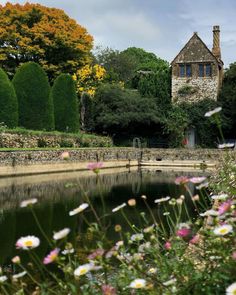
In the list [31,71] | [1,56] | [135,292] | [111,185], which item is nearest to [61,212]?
[111,185]

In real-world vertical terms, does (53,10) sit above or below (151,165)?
above

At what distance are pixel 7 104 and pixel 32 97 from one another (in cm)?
248

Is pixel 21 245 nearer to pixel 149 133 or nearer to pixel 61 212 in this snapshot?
pixel 61 212

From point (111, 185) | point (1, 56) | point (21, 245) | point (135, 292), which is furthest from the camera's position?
point (1, 56)

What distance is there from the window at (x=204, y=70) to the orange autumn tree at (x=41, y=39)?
368 inches

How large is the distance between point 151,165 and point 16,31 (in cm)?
1449

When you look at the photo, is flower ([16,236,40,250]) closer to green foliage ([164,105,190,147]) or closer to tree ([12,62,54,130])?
tree ([12,62,54,130])

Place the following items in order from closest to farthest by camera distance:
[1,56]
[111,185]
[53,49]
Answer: [111,185]
[1,56]
[53,49]

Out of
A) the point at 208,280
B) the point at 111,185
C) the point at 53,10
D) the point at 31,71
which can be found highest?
the point at 53,10

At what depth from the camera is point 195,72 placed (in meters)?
37.9

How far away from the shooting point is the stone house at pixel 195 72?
37.5 meters

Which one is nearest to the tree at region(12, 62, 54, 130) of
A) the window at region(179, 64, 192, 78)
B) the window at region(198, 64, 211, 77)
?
the window at region(179, 64, 192, 78)

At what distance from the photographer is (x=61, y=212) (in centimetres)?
1217

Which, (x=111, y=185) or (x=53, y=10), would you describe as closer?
(x=111, y=185)
